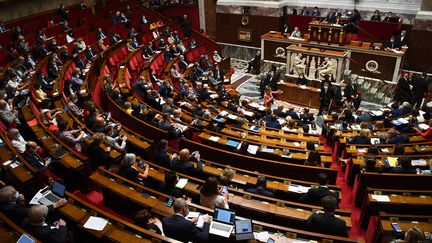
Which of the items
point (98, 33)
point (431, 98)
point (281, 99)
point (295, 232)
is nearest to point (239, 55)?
point (281, 99)

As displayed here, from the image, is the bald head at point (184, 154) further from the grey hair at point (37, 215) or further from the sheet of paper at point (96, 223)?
the grey hair at point (37, 215)

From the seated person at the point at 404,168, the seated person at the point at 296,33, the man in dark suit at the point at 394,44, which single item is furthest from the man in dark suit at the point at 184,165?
the seated person at the point at 296,33

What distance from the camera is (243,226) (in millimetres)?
3453

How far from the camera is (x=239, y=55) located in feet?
50.7

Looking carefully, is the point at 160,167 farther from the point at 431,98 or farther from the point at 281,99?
the point at 431,98

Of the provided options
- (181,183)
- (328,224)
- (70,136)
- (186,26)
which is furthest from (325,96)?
(186,26)

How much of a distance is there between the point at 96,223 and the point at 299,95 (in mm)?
8638

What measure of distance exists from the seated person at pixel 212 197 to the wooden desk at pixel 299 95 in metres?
7.60

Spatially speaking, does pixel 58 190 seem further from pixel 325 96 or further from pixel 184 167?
pixel 325 96

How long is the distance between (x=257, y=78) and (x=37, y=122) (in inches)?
345

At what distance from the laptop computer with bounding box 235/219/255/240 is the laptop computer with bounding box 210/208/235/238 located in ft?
0.25

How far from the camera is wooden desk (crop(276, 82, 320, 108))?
10836 millimetres

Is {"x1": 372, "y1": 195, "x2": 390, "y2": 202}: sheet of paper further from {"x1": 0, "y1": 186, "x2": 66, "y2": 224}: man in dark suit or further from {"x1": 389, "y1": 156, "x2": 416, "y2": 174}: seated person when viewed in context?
{"x1": 0, "y1": 186, "x2": 66, "y2": 224}: man in dark suit

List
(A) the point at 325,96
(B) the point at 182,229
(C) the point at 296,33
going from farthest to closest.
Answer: (C) the point at 296,33, (A) the point at 325,96, (B) the point at 182,229
